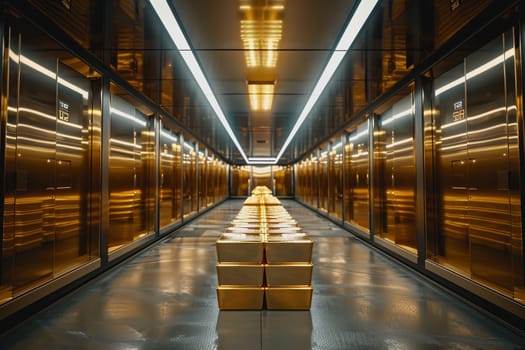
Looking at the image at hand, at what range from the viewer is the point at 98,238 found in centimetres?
489

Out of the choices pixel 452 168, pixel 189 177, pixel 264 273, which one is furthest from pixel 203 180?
pixel 264 273

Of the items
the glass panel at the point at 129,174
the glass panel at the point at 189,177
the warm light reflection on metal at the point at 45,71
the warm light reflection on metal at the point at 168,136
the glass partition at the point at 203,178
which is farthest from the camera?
the glass partition at the point at 203,178

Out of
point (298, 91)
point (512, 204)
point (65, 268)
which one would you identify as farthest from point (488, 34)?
point (65, 268)

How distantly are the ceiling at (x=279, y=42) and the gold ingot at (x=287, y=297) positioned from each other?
299 centimetres

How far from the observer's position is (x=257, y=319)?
307 centimetres

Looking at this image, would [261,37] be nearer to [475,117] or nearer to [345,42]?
[345,42]

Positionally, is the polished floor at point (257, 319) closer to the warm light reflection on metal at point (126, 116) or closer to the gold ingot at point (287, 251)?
the gold ingot at point (287, 251)

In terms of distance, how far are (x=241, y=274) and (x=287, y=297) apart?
1.69ft

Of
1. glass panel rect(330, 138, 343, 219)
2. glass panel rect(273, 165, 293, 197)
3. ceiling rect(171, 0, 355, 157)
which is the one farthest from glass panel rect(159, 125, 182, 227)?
glass panel rect(273, 165, 293, 197)

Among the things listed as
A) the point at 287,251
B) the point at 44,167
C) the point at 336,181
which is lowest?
the point at 287,251

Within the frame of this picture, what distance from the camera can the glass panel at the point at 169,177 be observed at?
8445 millimetres

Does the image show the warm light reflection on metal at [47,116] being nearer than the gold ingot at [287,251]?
No

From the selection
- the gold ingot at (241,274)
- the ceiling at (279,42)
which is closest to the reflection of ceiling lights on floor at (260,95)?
the ceiling at (279,42)

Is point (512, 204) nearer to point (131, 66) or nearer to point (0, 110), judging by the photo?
point (0, 110)
